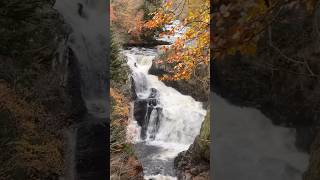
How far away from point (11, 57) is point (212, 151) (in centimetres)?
203

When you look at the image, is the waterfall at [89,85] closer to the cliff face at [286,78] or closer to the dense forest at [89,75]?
the dense forest at [89,75]

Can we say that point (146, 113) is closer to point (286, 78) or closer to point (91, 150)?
point (91, 150)

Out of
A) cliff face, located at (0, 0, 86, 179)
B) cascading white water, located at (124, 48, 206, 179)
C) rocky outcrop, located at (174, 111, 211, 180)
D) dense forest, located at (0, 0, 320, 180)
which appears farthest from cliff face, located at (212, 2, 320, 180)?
cascading white water, located at (124, 48, 206, 179)

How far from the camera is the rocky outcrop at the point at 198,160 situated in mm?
8188

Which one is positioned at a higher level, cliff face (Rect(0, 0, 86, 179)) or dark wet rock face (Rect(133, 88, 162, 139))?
cliff face (Rect(0, 0, 86, 179))

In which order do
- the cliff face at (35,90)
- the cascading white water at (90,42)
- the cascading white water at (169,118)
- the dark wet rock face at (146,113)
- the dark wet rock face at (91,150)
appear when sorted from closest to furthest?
the cliff face at (35,90)
the cascading white water at (90,42)
the dark wet rock face at (91,150)
the cascading white water at (169,118)
the dark wet rock face at (146,113)

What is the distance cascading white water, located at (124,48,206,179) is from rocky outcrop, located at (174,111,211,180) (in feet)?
3.29

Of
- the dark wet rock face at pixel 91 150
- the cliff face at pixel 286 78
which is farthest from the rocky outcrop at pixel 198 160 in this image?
the cliff face at pixel 286 78

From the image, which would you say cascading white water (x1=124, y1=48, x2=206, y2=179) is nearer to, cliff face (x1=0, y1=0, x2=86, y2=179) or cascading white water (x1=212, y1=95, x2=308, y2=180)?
cliff face (x1=0, y1=0, x2=86, y2=179)

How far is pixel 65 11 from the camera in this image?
3910 mm

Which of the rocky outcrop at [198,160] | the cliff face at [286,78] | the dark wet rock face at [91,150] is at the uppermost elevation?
the cliff face at [286,78]

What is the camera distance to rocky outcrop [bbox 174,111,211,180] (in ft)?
26.9

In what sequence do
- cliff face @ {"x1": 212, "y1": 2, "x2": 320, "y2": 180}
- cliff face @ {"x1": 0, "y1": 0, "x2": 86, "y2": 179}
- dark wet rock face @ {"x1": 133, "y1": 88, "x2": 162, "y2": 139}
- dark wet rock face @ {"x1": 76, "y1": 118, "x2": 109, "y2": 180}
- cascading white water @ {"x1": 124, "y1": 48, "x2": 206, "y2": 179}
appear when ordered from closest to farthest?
cliff face @ {"x1": 212, "y1": 2, "x2": 320, "y2": 180}, cliff face @ {"x1": 0, "y1": 0, "x2": 86, "y2": 179}, dark wet rock face @ {"x1": 76, "y1": 118, "x2": 109, "y2": 180}, cascading white water @ {"x1": 124, "y1": 48, "x2": 206, "y2": 179}, dark wet rock face @ {"x1": 133, "y1": 88, "x2": 162, "y2": 139}

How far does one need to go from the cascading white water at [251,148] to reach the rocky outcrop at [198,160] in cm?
435
